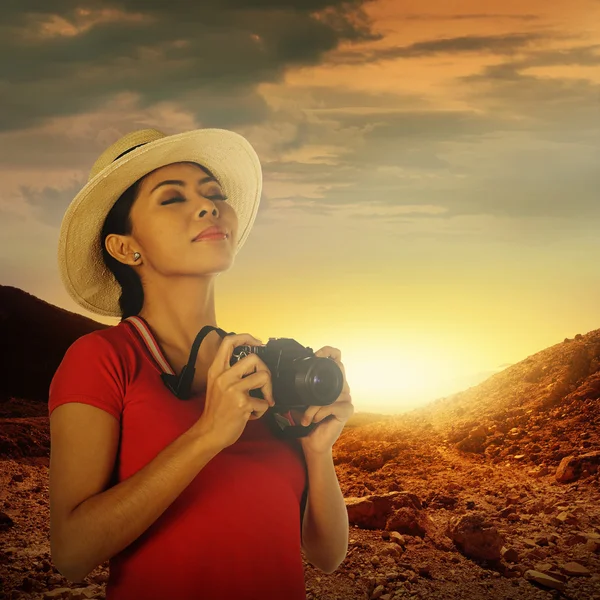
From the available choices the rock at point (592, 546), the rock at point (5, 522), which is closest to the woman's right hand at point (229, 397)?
the rock at point (592, 546)

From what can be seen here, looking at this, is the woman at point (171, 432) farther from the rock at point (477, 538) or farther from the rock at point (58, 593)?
the rock at point (477, 538)

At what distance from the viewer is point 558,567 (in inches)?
210

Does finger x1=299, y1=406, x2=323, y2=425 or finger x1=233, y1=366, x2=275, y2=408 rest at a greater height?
finger x1=233, y1=366, x2=275, y2=408

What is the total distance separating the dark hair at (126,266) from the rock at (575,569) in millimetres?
4365

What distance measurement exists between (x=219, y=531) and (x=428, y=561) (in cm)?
404

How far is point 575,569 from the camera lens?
526 centimetres

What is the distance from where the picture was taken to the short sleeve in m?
1.84

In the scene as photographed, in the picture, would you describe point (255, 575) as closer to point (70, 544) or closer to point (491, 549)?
point (70, 544)

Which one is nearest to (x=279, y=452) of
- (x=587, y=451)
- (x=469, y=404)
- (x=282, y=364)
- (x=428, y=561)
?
(x=282, y=364)

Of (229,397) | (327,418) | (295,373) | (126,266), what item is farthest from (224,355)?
(126,266)

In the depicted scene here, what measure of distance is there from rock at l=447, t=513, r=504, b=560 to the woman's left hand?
Result: 149 inches

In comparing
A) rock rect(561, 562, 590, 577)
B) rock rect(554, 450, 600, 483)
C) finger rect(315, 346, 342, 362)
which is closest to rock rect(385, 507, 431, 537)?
rock rect(561, 562, 590, 577)

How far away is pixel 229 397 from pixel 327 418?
566mm

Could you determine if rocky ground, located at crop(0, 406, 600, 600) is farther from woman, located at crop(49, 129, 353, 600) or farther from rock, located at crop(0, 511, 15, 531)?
woman, located at crop(49, 129, 353, 600)
